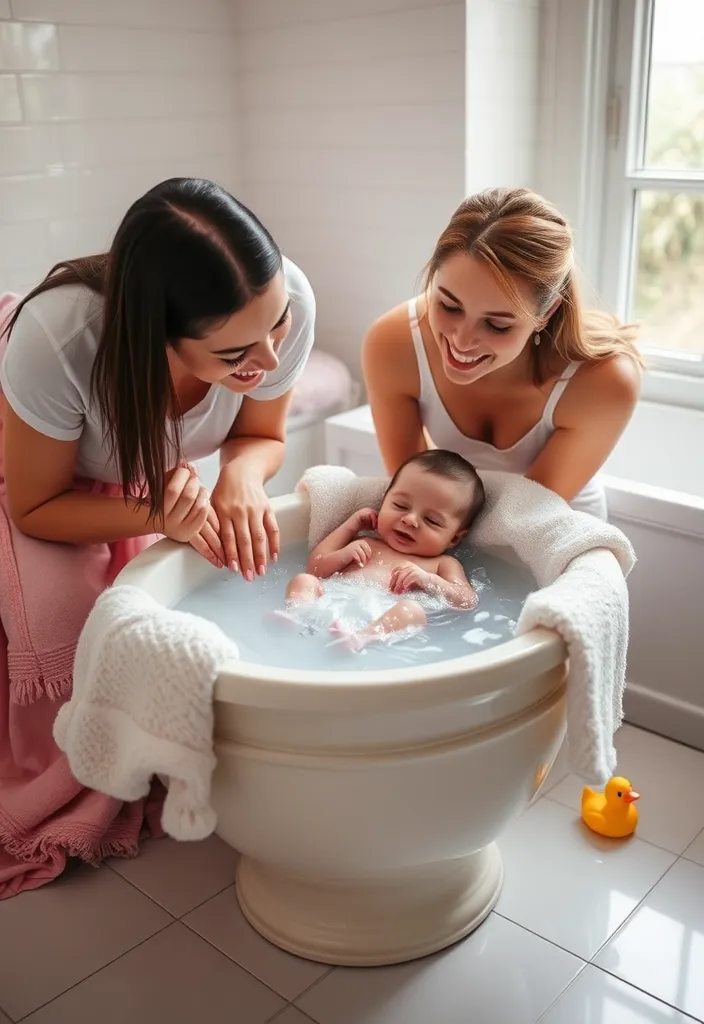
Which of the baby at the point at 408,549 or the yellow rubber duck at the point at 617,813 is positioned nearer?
the baby at the point at 408,549

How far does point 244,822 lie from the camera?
4.12 feet

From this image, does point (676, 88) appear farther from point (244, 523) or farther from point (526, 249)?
point (244, 523)

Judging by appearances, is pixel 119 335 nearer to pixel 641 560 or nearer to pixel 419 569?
pixel 419 569

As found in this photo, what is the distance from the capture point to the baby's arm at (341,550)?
158 cm

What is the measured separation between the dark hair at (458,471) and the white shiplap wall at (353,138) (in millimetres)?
759

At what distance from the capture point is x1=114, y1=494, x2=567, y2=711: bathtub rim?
3.59ft

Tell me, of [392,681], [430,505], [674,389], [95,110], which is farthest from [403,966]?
[95,110]

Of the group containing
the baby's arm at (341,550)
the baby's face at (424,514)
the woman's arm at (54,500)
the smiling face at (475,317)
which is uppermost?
the smiling face at (475,317)

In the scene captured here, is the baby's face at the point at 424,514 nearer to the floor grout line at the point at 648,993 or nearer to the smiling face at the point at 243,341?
the smiling face at the point at 243,341

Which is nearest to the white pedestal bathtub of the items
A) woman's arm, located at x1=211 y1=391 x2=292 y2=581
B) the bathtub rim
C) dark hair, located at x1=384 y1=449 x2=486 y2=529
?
the bathtub rim

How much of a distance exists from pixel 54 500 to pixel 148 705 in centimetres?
47

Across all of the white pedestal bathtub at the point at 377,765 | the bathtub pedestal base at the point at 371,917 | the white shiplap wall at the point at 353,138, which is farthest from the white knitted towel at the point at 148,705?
the white shiplap wall at the point at 353,138

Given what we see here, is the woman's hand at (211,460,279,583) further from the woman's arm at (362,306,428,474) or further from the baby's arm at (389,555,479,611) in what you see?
the woman's arm at (362,306,428,474)

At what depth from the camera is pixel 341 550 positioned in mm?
1581
